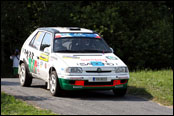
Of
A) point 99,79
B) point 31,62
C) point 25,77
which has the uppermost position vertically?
point 31,62

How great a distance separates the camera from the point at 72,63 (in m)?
13.1

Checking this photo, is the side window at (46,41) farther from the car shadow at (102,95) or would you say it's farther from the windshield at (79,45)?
the car shadow at (102,95)

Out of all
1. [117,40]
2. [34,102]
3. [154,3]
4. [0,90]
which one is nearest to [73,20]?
[117,40]

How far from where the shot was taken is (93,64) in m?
13.1

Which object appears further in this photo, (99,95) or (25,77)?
(25,77)

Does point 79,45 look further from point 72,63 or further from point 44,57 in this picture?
point 72,63

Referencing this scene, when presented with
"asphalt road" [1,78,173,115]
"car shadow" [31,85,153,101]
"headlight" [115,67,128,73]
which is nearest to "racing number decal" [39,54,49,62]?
"asphalt road" [1,78,173,115]

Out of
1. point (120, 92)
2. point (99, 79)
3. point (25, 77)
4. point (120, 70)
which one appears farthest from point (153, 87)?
point (25, 77)

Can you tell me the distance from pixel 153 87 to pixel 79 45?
2.51m

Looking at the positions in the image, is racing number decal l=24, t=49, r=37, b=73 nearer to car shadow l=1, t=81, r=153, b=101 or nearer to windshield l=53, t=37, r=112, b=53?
car shadow l=1, t=81, r=153, b=101

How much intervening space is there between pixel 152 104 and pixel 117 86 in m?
1.07

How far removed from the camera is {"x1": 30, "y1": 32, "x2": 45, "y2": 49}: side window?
593 inches

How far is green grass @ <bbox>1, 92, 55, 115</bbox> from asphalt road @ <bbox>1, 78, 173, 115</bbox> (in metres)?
0.34

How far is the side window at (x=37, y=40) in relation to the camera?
15.1m
